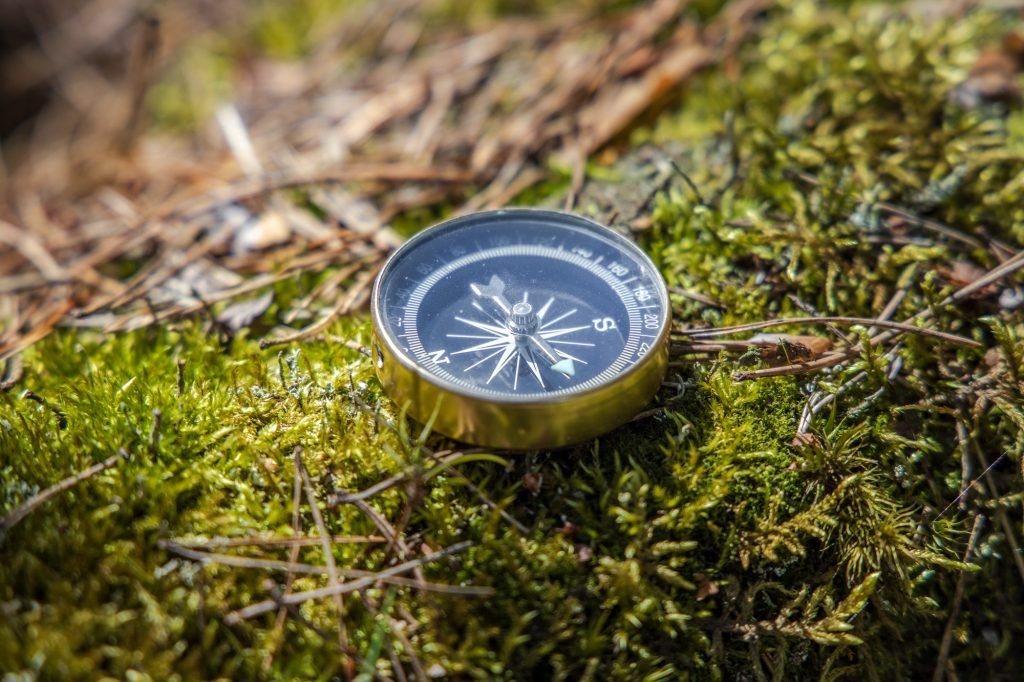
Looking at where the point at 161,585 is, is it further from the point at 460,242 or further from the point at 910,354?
the point at 910,354

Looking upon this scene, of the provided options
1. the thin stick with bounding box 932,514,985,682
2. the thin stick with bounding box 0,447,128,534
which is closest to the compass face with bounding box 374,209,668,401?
the thin stick with bounding box 0,447,128,534

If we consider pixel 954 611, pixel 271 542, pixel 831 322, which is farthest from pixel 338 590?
pixel 954 611

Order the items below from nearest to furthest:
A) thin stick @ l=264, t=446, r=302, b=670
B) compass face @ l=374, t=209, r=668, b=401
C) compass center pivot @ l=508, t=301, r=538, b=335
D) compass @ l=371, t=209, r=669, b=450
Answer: thin stick @ l=264, t=446, r=302, b=670, compass @ l=371, t=209, r=669, b=450, compass face @ l=374, t=209, r=668, b=401, compass center pivot @ l=508, t=301, r=538, b=335

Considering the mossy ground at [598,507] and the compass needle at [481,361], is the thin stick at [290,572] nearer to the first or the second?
the mossy ground at [598,507]

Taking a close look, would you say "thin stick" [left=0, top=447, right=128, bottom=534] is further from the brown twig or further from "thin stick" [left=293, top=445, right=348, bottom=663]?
the brown twig

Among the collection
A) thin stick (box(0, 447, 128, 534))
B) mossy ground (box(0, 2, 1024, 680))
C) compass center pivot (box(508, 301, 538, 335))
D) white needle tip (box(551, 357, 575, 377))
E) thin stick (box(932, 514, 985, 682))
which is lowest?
thin stick (box(932, 514, 985, 682))

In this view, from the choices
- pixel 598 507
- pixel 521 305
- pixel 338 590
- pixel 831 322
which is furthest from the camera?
pixel 831 322

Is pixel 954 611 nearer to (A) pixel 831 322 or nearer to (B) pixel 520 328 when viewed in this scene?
(A) pixel 831 322

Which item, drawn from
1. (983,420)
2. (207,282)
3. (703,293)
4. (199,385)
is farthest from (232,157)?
(983,420)
